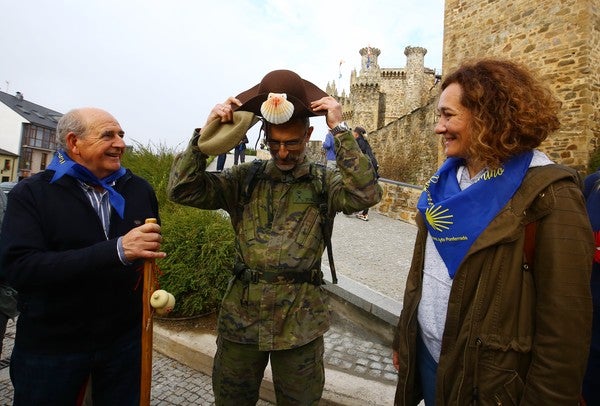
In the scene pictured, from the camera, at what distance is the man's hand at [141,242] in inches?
74.5

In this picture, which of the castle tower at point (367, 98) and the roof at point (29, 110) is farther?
the roof at point (29, 110)

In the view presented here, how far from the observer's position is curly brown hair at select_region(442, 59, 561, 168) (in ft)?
5.24

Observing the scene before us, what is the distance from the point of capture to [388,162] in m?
23.5

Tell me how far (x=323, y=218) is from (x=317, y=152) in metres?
31.6

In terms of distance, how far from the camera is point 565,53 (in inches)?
380

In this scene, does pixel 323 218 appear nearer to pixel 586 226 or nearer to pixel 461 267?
A: pixel 461 267

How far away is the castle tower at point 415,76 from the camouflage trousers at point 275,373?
43.3 metres

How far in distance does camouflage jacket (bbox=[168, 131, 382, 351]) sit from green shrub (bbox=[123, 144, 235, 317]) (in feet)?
6.63

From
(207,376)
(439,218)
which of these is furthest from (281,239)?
(207,376)

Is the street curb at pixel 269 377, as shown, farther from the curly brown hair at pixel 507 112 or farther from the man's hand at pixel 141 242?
the curly brown hair at pixel 507 112

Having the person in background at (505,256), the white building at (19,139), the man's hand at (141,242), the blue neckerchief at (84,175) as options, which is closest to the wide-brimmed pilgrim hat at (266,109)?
the man's hand at (141,242)

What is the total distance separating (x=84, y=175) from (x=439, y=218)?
6.67 feet

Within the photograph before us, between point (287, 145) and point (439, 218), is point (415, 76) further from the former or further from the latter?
point (439, 218)

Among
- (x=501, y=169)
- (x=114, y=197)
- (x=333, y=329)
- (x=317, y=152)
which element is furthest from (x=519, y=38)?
(x=317, y=152)
